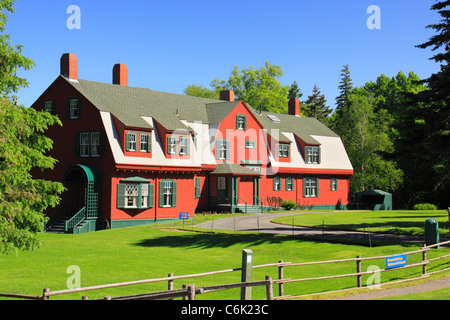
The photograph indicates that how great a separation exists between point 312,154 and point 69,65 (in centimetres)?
2731

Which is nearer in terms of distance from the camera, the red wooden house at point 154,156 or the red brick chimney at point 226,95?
the red wooden house at point 154,156

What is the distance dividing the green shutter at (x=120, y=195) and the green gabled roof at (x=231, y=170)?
1009 centimetres

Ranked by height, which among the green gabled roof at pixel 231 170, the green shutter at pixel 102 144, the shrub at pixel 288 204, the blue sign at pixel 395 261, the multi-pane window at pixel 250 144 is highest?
the multi-pane window at pixel 250 144

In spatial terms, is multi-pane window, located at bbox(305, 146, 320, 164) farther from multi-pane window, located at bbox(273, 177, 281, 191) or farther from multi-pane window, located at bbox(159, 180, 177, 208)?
multi-pane window, located at bbox(159, 180, 177, 208)

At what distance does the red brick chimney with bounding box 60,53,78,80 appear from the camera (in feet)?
135

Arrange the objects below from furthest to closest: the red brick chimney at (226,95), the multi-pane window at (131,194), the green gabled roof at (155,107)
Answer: the red brick chimney at (226,95) → the green gabled roof at (155,107) → the multi-pane window at (131,194)

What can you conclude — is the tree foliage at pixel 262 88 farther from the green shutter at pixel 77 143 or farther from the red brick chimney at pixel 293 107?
the green shutter at pixel 77 143

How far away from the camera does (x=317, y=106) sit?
10688cm

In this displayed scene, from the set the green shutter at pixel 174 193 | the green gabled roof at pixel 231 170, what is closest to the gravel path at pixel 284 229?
the green shutter at pixel 174 193

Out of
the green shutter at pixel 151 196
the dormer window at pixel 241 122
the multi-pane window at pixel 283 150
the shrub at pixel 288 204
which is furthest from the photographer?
the multi-pane window at pixel 283 150

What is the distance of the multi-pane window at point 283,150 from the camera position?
174ft
